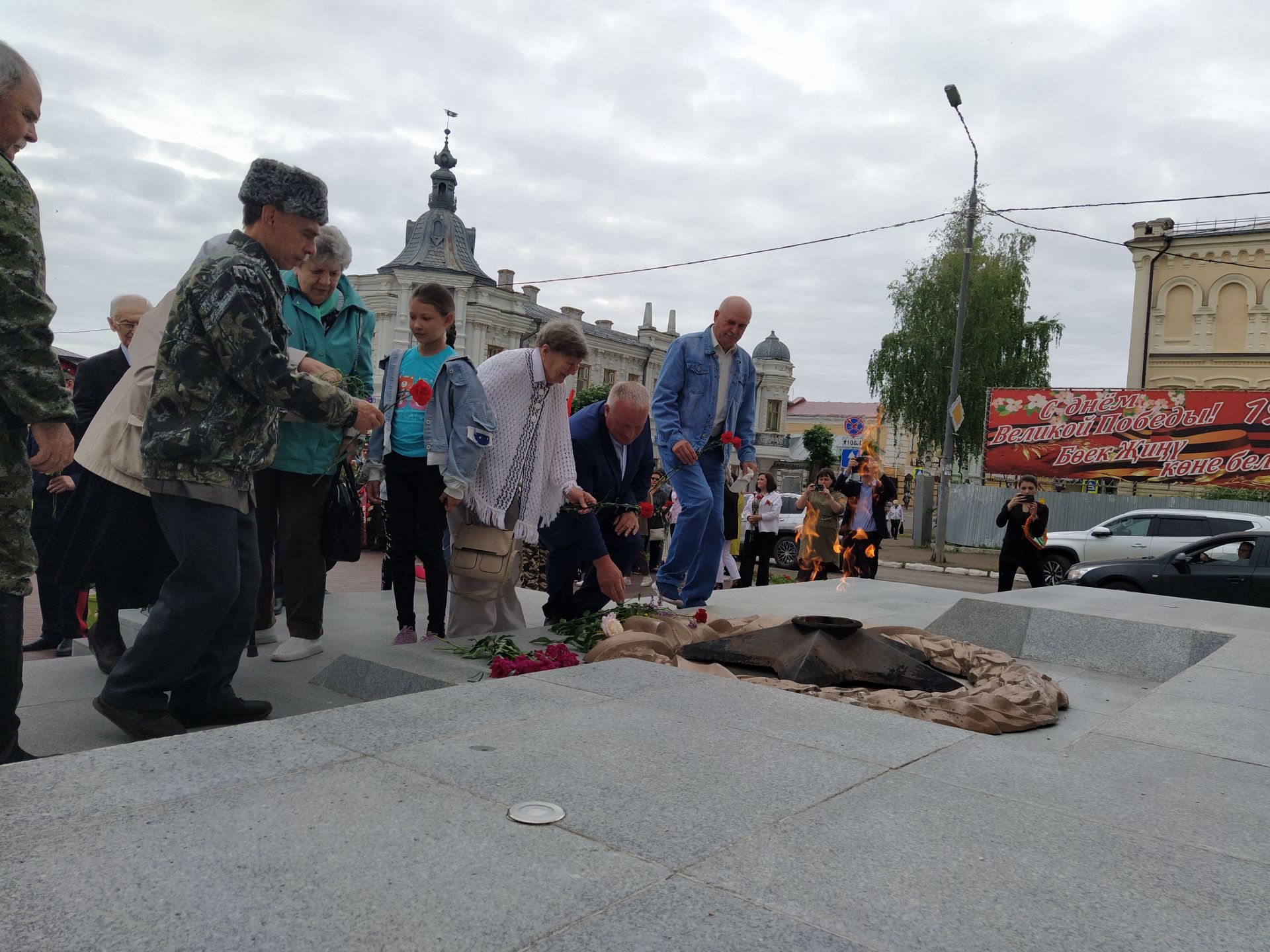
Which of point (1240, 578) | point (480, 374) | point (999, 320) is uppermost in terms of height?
point (999, 320)

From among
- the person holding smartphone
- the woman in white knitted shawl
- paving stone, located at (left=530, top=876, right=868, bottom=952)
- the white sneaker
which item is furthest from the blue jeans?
the person holding smartphone

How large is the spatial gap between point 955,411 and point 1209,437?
734 cm

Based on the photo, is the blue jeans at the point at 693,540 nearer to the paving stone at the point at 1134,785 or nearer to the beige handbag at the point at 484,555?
the beige handbag at the point at 484,555

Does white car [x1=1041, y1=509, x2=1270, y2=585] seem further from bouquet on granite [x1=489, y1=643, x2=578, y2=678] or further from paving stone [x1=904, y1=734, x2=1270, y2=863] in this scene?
paving stone [x1=904, y1=734, x2=1270, y2=863]

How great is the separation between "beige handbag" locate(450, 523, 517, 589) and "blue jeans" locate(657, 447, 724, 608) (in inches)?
50.2

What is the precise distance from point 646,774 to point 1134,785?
1.17 meters

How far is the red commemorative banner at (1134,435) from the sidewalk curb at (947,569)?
4.69 meters

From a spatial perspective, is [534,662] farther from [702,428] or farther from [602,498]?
[702,428]

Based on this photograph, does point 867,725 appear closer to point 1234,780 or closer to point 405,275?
point 1234,780

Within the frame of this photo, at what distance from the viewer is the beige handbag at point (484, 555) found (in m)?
4.74

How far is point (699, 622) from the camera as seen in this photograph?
493 cm

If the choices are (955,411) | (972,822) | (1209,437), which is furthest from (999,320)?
(972,822)

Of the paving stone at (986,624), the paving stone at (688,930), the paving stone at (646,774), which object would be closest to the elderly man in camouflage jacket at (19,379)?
the paving stone at (646,774)

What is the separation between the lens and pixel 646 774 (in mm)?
2217
